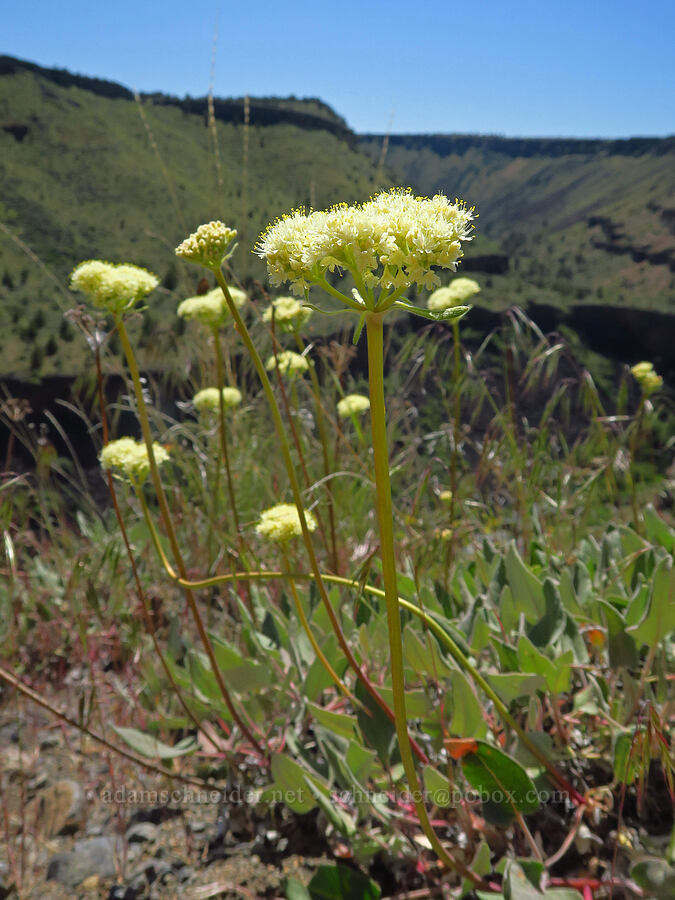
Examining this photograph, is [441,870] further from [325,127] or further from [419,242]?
[325,127]

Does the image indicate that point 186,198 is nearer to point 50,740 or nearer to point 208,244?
point 50,740

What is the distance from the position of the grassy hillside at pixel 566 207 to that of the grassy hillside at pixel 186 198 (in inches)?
10.3

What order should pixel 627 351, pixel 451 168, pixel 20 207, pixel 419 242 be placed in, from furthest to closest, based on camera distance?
pixel 451 168 → pixel 627 351 → pixel 20 207 → pixel 419 242

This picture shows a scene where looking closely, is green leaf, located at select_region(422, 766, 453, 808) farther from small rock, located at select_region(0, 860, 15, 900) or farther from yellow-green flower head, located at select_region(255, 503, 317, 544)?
small rock, located at select_region(0, 860, 15, 900)

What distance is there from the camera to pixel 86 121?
3397 cm

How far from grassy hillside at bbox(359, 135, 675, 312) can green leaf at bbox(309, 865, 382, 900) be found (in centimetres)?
2208

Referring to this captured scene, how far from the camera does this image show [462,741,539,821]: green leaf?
4.14 ft

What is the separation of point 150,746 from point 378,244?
148cm

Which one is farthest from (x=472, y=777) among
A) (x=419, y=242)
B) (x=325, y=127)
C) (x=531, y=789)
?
(x=325, y=127)

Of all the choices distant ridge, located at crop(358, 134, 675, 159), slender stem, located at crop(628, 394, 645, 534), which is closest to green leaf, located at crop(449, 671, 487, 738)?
slender stem, located at crop(628, 394, 645, 534)

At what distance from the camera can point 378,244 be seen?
0.81m

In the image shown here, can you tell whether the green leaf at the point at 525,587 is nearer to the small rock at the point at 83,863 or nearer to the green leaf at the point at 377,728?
the green leaf at the point at 377,728

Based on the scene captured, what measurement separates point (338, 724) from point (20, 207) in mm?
25395

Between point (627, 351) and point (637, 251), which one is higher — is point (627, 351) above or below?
below
